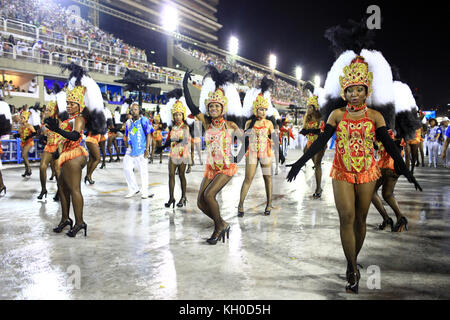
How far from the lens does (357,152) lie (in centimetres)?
340

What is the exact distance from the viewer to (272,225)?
573cm

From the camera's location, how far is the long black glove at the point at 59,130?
183 inches

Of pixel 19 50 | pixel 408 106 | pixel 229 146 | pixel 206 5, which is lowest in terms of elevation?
pixel 229 146

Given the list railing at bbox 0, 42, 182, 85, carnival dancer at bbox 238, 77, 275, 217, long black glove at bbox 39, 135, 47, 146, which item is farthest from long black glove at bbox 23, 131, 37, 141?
railing at bbox 0, 42, 182, 85

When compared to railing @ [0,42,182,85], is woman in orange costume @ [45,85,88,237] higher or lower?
lower

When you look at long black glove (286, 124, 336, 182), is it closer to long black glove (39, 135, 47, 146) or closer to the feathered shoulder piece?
long black glove (39, 135, 47, 146)

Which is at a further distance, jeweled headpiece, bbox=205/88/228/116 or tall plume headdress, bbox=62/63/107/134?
tall plume headdress, bbox=62/63/107/134

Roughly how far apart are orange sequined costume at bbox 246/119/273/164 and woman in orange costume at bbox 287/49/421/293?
313cm

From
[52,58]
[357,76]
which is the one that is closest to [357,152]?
[357,76]

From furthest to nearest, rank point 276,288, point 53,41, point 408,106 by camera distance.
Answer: point 53,41 → point 408,106 → point 276,288

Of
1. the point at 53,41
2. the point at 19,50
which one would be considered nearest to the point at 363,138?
the point at 19,50

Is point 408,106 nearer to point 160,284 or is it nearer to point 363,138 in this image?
point 363,138

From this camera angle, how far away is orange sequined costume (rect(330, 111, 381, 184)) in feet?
11.1
